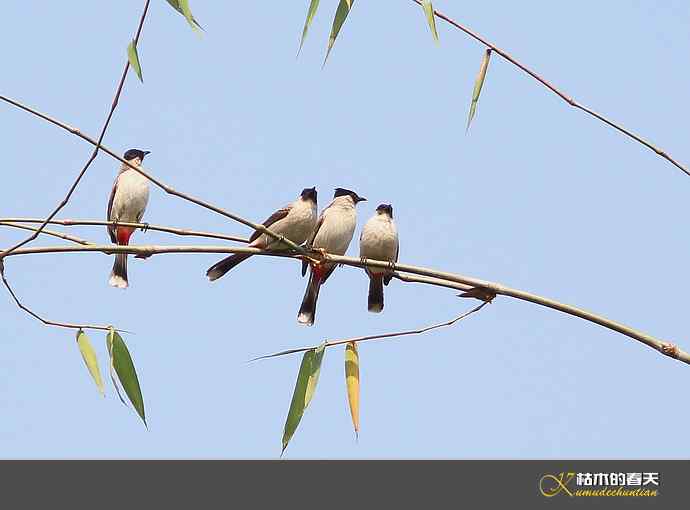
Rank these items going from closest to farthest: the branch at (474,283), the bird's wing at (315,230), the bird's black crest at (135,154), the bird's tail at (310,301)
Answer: the branch at (474,283)
the bird's tail at (310,301)
the bird's wing at (315,230)
the bird's black crest at (135,154)

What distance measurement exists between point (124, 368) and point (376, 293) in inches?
151

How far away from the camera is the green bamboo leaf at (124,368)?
352 centimetres

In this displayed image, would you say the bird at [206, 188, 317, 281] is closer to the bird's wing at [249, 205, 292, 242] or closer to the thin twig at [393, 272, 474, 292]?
the bird's wing at [249, 205, 292, 242]

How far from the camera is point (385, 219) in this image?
24.9 ft

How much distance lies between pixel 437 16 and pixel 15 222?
157 centimetres

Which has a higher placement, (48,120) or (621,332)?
(48,120)

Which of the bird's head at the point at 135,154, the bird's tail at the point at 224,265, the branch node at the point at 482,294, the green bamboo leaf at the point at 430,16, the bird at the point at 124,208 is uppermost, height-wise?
the bird's head at the point at 135,154

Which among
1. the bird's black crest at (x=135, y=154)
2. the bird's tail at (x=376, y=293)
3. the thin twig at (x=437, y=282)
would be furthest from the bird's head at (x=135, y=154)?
the thin twig at (x=437, y=282)

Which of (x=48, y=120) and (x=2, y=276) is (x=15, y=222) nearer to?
(x=2, y=276)

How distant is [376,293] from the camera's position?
7.27 m

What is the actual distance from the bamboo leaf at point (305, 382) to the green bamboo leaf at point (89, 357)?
2.33 ft

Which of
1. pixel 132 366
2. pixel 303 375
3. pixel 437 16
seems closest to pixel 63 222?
pixel 132 366

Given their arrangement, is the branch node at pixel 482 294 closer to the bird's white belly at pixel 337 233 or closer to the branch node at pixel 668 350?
the branch node at pixel 668 350

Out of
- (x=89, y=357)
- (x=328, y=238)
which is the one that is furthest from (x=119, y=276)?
(x=89, y=357)
